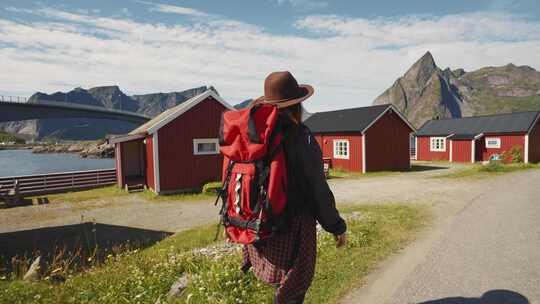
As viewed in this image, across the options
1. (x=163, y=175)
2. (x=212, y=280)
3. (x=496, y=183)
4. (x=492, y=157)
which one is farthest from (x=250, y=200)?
(x=492, y=157)

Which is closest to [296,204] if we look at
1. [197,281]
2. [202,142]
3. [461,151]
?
[197,281]

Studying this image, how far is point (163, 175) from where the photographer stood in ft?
53.2

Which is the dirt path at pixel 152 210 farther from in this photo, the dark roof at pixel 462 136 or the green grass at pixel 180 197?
the dark roof at pixel 462 136

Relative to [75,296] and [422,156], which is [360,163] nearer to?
[422,156]

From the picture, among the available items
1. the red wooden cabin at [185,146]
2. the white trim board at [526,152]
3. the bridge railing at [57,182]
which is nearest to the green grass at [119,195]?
the red wooden cabin at [185,146]

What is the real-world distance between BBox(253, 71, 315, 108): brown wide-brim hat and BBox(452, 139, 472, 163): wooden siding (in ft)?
110

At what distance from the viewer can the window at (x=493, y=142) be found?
2962 cm

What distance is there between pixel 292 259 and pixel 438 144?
3661cm

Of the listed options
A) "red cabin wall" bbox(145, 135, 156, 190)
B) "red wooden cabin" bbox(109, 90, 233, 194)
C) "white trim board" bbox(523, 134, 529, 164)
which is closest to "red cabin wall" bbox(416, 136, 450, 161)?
"white trim board" bbox(523, 134, 529, 164)

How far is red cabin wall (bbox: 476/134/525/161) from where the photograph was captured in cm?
2791

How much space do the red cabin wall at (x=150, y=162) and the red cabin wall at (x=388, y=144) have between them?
1437cm

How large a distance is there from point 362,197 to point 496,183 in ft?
24.4

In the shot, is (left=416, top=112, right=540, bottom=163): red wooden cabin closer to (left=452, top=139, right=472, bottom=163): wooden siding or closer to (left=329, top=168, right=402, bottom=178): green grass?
(left=452, top=139, right=472, bottom=163): wooden siding

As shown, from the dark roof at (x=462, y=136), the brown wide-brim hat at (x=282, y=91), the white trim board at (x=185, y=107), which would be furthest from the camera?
the dark roof at (x=462, y=136)
